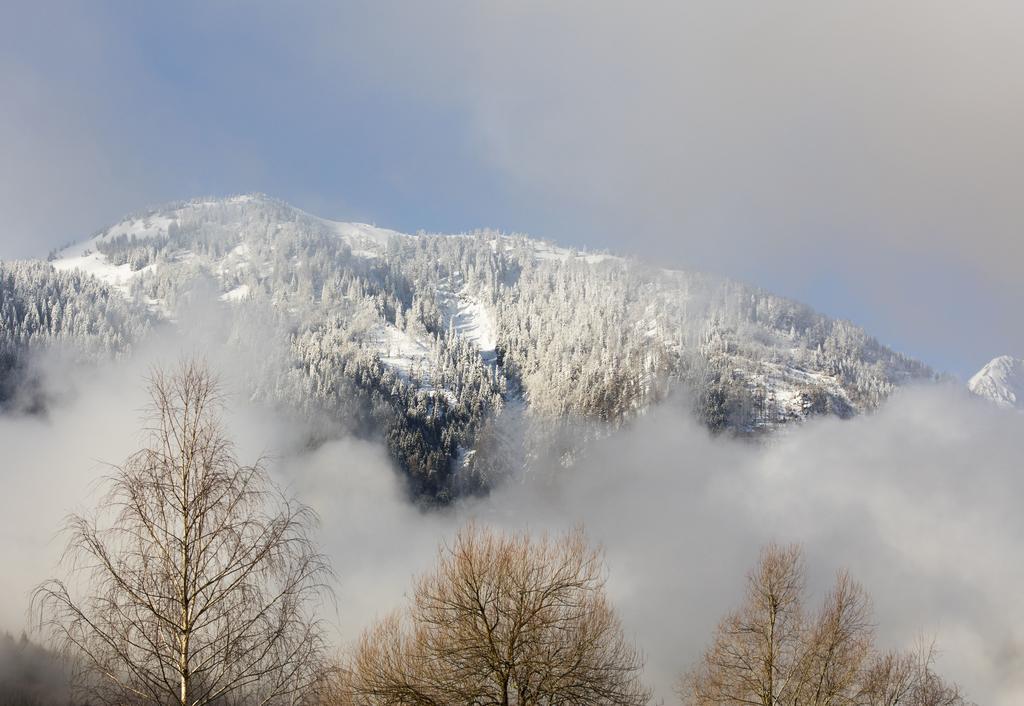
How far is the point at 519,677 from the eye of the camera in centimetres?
1830

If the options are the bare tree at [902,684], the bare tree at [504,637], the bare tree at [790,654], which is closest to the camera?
the bare tree at [504,637]

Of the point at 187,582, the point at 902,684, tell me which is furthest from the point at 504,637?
the point at 902,684

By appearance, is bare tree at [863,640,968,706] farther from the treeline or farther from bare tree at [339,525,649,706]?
the treeline

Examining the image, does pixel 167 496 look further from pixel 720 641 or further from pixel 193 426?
pixel 720 641

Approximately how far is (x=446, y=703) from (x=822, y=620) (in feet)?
46.8

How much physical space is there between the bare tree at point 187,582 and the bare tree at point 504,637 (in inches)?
224

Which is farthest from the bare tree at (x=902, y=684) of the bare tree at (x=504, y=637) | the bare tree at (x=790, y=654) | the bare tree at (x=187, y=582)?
the bare tree at (x=187, y=582)

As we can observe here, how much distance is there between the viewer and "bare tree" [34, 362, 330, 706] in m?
12.5

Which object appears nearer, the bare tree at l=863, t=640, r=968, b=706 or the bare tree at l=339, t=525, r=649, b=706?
the bare tree at l=339, t=525, r=649, b=706

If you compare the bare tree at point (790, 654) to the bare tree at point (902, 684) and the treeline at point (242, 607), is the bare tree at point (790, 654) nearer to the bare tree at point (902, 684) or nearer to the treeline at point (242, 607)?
Result: the bare tree at point (902, 684)

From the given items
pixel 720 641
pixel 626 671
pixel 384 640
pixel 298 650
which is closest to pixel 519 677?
pixel 626 671

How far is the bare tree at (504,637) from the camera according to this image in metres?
18.3

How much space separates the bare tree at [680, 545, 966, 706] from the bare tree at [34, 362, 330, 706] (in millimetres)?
15585

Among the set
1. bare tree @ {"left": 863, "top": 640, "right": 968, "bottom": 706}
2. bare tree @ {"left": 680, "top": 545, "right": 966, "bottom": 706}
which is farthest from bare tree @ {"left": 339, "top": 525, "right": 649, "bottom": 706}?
bare tree @ {"left": 863, "top": 640, "right": 968, "bottom": 706}
